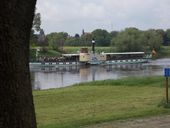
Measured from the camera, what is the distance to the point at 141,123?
933 cm

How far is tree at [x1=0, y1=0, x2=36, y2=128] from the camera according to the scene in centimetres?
386

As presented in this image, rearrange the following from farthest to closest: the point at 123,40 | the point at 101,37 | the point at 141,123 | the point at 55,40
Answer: the point at 101,37, the point at 55,40, the point at 123,40, the point at 141,123

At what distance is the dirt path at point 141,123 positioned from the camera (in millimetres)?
9016

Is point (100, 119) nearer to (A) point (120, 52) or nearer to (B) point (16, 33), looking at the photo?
(B) point (16, 33)

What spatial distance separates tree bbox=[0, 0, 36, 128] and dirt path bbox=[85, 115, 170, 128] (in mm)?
5148

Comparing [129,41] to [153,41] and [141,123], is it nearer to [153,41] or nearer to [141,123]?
[153,41]

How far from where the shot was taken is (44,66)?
262 ft

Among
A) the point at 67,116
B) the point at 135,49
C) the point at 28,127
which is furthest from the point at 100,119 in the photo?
the point at 135,49

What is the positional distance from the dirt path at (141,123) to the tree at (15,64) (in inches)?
203

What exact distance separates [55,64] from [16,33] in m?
77.7

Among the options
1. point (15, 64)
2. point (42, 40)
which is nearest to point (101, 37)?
point (42, 40)

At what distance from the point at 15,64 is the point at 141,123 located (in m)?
5.74

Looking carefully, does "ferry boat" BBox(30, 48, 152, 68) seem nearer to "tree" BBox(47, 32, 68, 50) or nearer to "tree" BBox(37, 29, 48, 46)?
"tree" BBox(37, 29, 48, 46)

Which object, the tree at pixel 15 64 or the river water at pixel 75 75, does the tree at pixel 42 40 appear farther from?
the tree at pixel 15 64
